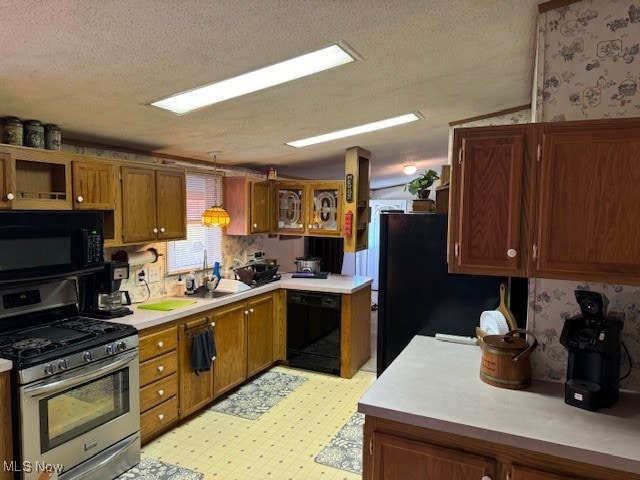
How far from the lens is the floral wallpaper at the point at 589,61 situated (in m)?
1.70

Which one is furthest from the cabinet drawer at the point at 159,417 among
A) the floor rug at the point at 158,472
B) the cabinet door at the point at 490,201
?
the cabinet door at the point at 490,201

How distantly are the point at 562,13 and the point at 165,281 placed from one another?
3429 mm

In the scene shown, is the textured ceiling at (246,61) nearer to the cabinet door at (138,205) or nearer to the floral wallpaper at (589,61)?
the floral wallpaper at (589,61)

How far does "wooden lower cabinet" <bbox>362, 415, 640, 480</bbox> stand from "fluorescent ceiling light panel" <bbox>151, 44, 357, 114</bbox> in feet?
5.69

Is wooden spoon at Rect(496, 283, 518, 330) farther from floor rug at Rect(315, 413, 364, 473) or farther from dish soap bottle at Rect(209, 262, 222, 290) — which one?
dish soap bottle at Rect(209, 262, 222, 290)

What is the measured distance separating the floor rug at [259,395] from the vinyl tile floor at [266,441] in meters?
0.07

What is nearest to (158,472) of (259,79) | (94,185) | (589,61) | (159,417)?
(159,417)

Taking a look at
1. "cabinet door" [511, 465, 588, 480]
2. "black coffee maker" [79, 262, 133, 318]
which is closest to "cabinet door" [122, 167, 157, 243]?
"black coffee maker" [79, 262, 133, 318]

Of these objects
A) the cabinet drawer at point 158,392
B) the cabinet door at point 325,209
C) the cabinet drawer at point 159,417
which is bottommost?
the cabinet drawer at point 159,417

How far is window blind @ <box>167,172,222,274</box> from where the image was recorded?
399cm

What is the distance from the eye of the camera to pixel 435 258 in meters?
2.45

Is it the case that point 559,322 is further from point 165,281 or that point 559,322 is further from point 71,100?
point 165,281

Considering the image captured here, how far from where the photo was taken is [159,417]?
2.97 m

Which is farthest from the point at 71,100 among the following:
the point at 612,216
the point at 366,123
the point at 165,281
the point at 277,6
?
the point at 612,216
